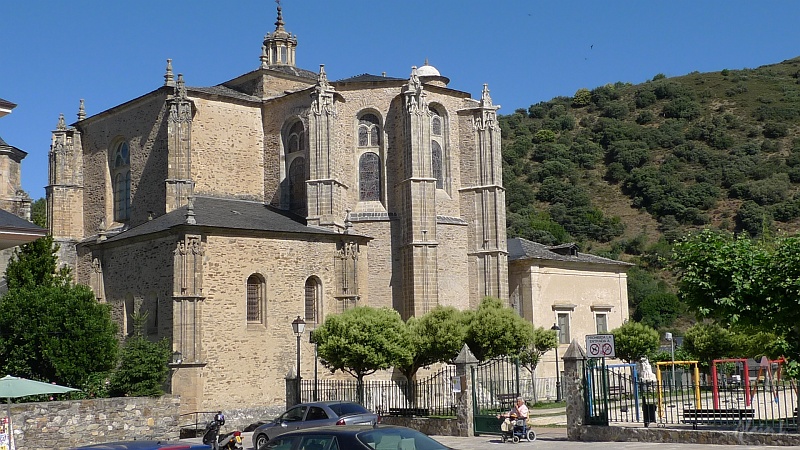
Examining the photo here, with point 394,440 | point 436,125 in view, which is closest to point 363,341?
point 436,125

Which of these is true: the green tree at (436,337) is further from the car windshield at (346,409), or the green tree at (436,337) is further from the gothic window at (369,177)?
the car windshield at (346,409)

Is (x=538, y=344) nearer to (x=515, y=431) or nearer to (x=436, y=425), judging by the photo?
(x=436, y=425)

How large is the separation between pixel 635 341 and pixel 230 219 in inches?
732

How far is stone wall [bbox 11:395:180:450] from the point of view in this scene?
23.0 meters

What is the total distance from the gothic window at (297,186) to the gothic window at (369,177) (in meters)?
2.45

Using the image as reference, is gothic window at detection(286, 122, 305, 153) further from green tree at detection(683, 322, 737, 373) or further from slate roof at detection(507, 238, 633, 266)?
green tree at detection(683, 322, 737, 373)

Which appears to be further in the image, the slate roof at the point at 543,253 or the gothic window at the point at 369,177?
the slate roof at the point at 543,253

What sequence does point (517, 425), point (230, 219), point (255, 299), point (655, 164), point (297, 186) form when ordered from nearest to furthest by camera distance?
point (517, 425), point (255, 299), point (230, 219), point (297, 186), point (655, 164)

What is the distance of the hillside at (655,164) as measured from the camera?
8219 cm

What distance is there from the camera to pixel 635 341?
39.3 meters

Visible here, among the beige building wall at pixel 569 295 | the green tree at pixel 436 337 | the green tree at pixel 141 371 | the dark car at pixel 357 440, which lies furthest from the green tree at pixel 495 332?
the dark car at pixel 357 440

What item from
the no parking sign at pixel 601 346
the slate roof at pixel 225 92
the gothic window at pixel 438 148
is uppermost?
the slate roof at pixel 225 92

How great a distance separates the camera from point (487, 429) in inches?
913

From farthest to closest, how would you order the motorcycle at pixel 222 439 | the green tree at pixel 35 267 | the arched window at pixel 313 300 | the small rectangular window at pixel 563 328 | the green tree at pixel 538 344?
the small rectangular window at pixel 563 328 → the green tree at pixel 538 344 → the arched window at pixel 313 300 → the green tree at pixel 35 267 → the motorcycle at pixel 222 439
